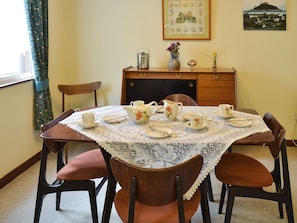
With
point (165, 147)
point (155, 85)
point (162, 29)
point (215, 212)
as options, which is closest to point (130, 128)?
point (165, 147)

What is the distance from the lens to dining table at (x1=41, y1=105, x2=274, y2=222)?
189 centimetres

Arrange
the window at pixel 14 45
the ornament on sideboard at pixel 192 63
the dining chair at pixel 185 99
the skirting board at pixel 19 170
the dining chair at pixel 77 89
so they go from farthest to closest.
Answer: the ornament on sideboard at pixel 192 63 < the dining chair at pixel 77 89 < the window at pixel 14 45 < the skirting board at pixel 19 170 < the dining chair at pixel 185 99

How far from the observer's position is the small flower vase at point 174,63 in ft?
12.8

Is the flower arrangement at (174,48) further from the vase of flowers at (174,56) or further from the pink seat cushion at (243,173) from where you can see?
the pink seat cushion at (243,173)

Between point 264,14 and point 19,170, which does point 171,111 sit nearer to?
point 19,170

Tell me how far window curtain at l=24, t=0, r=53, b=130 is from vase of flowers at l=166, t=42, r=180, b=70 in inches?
54.1

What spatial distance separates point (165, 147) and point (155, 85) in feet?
6.67

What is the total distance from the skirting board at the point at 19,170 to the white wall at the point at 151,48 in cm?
11

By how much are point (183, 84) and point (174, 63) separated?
0.94ft

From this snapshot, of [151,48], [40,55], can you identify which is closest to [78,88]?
[40,55]

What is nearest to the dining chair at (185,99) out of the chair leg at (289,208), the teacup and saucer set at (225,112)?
the teacup and saucer set at (225,112)

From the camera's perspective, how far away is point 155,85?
12.7ft

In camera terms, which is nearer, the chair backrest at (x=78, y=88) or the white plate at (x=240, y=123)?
the white plate at (x=240, y=123)

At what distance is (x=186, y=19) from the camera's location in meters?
4.05
